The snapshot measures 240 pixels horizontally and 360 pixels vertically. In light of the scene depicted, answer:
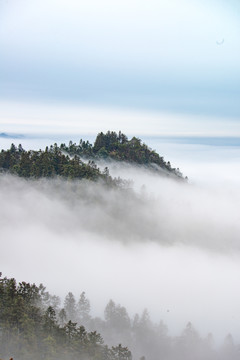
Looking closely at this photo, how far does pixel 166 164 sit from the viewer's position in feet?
584

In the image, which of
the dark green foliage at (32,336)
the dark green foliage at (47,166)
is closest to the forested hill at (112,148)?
the dark green foliage at (47,166)

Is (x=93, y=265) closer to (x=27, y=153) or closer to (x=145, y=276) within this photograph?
(x=145, y=276)

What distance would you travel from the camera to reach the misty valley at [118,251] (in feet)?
287

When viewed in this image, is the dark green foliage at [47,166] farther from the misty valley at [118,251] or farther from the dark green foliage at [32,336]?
the dark green foliage at [32,336]

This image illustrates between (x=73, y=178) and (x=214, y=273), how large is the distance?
84.8m

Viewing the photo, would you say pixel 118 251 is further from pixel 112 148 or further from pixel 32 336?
pixel 32 336

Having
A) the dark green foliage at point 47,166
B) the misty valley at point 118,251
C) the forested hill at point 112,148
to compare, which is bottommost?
the misty valley at point 118,251

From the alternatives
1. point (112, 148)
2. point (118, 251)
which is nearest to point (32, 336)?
point (118, 251)

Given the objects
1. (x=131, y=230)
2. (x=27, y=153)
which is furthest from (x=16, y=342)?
(x=131, y=230)

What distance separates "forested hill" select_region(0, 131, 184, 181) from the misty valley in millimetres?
339

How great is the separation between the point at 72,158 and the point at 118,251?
3985cm

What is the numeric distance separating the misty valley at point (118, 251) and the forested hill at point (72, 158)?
1.11ft

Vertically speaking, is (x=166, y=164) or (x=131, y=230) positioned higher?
(x=166, y=164)

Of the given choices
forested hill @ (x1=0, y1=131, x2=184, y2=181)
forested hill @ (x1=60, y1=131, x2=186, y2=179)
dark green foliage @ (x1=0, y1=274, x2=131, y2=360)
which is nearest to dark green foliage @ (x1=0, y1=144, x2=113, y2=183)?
forested hill @ (x1=0, y1=131, x2=184, y2=181)
